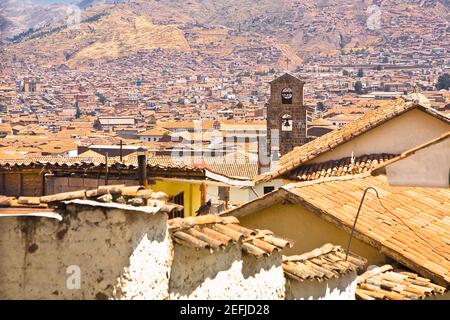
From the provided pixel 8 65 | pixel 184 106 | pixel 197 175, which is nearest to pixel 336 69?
pixel 184 106

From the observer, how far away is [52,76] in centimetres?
15012

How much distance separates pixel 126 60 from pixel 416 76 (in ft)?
189

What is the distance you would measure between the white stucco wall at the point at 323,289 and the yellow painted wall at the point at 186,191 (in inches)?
98.3

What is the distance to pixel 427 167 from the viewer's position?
527 cm

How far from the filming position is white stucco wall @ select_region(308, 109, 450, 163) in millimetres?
9828

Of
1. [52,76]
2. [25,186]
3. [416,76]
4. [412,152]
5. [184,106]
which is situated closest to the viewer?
[412,152]

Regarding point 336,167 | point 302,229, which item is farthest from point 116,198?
point 336,167

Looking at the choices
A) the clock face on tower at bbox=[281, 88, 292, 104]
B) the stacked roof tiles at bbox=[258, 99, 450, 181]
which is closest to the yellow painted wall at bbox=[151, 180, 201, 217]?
the stacked roof tiles at bbox=[258, 99, 450, 181]

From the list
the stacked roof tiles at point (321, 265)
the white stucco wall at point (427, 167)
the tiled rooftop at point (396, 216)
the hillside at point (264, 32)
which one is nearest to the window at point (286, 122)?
the tiled rooftop at point (396, 216)

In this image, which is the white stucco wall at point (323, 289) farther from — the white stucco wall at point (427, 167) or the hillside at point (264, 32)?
the hillside at point (264, 32)

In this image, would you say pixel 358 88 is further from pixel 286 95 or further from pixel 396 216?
pixel 396 216

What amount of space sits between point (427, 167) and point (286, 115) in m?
16.8

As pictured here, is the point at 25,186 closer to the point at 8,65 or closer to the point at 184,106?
the point at 184,106

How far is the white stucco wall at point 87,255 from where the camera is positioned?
263 cm
